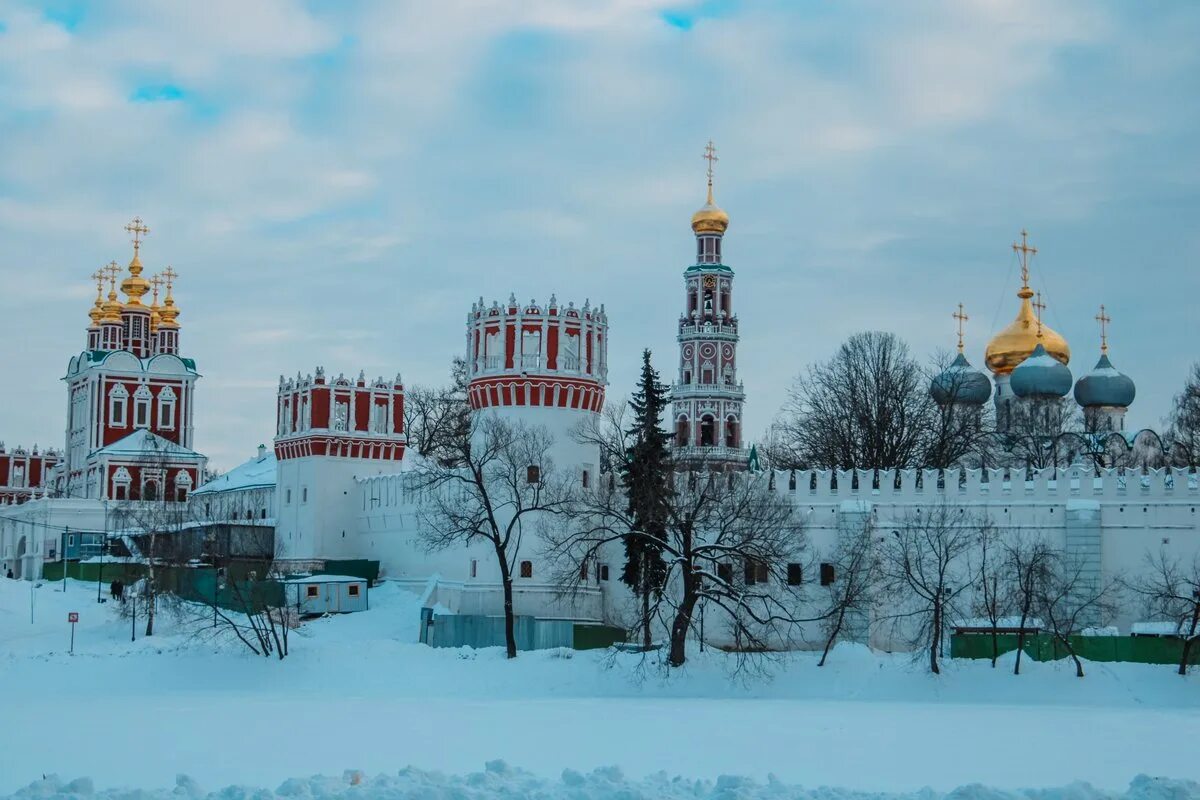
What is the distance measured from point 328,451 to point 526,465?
11679 mm

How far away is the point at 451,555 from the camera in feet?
148

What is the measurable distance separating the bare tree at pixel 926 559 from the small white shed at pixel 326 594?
15.7 metres

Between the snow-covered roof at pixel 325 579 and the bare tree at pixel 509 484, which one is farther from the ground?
the bare tree at pixel 509 484

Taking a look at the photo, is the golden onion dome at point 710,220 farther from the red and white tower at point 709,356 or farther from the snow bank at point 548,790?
the snow bank at point 548,790

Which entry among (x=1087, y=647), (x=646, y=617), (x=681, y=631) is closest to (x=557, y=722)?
(x=681, y=631)

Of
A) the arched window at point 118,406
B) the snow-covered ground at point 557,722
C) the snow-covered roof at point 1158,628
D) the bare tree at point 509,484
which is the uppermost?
the arched window at point 118,406

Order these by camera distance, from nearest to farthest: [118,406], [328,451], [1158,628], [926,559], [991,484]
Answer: [1158,628] < [926,559] < [991,484] < [328,451] < [118,406]

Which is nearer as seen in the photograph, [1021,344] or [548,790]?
[548,790]

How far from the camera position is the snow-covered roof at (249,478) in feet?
198

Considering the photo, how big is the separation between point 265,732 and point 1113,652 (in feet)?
57.8

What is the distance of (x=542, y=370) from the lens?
136 feet

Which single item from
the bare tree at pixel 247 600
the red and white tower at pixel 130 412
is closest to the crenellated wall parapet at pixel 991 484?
the bare tree at pixel 247 600

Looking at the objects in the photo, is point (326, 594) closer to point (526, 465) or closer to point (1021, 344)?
point (526, 465)

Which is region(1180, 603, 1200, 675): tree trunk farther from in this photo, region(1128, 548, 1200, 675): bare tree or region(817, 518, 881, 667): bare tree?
region(817, 518, 881, 667): bare tree
